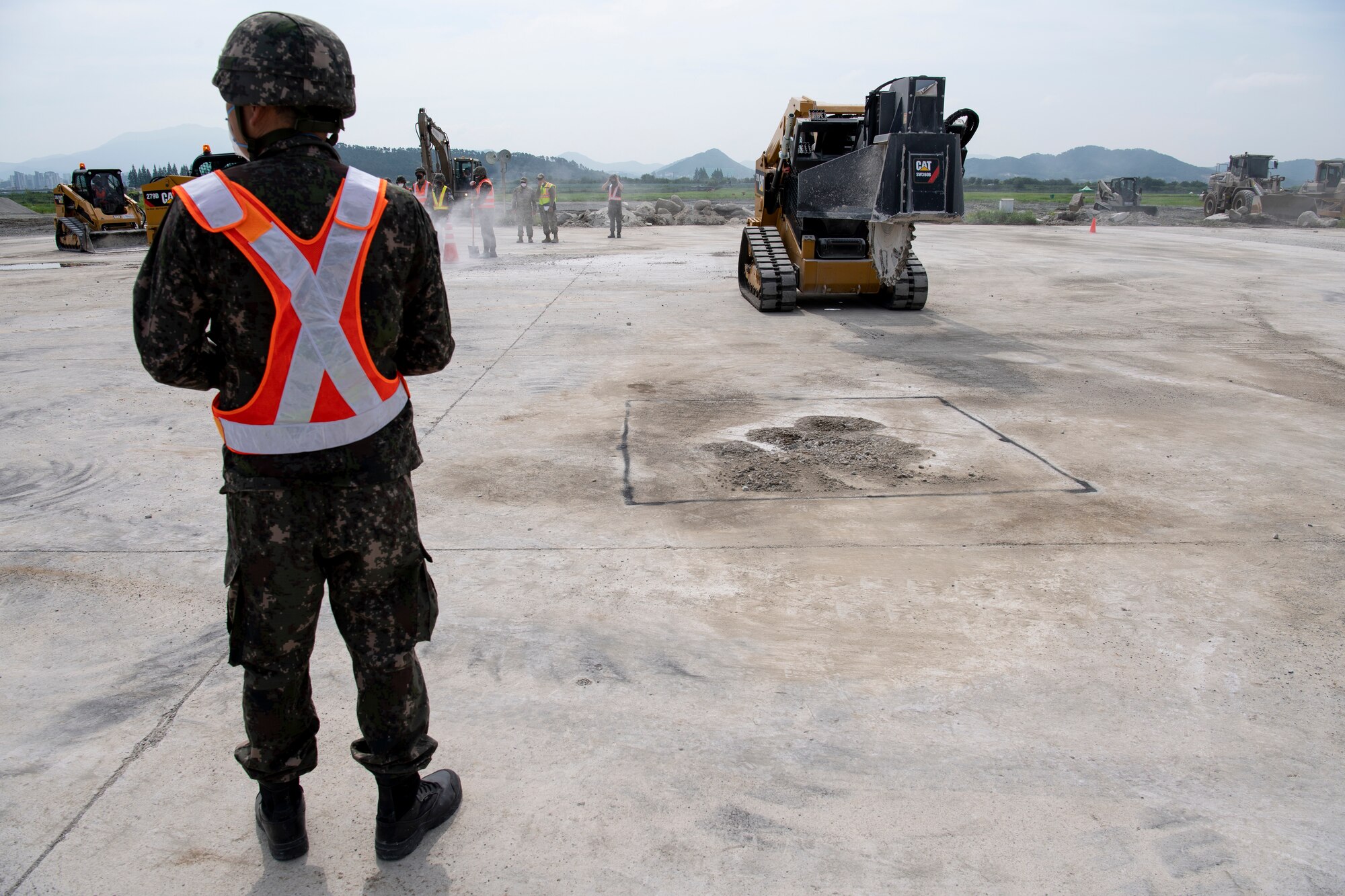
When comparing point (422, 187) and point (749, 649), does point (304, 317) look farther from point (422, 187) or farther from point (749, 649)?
point (422, 187)

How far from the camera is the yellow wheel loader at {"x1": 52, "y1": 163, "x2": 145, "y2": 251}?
22.9 meters

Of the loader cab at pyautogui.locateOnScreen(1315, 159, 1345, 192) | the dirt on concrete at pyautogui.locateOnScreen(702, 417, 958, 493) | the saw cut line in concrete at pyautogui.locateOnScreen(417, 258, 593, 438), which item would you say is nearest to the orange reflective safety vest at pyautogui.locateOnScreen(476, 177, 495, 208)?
the saw cut line in concrete at pyautogui.locateOnScreen(417, 258, 593, 438)

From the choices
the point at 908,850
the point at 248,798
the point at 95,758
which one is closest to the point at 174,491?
the point at 95,758

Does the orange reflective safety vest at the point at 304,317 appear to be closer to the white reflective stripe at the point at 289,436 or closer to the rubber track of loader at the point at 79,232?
the white reflective stripe at the point at 289,436

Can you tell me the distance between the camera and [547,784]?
2676mm

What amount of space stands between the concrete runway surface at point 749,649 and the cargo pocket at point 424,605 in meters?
0.59

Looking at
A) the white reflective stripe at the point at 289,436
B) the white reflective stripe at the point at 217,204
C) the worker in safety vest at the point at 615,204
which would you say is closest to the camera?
the white reflective stripe at the point at 217,204

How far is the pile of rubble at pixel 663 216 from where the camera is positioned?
1359 inches

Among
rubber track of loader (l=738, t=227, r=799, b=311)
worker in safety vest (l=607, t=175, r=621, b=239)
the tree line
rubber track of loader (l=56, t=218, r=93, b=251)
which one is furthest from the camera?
the tree line

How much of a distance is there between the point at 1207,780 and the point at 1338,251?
2308 centimetres

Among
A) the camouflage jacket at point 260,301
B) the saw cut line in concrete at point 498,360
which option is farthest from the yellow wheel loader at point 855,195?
the camouflage jacket at point 260,301

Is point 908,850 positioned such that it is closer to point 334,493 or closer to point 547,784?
point 547,784

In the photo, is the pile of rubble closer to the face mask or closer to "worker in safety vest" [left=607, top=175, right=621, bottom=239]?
"worker in safety vest" [left=607, top=175, right=621, bottom=239]

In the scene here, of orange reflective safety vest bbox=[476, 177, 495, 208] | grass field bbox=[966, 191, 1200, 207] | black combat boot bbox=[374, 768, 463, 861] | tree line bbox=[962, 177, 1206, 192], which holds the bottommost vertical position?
black combat boot bbox=[374, 768, 463, 861]
